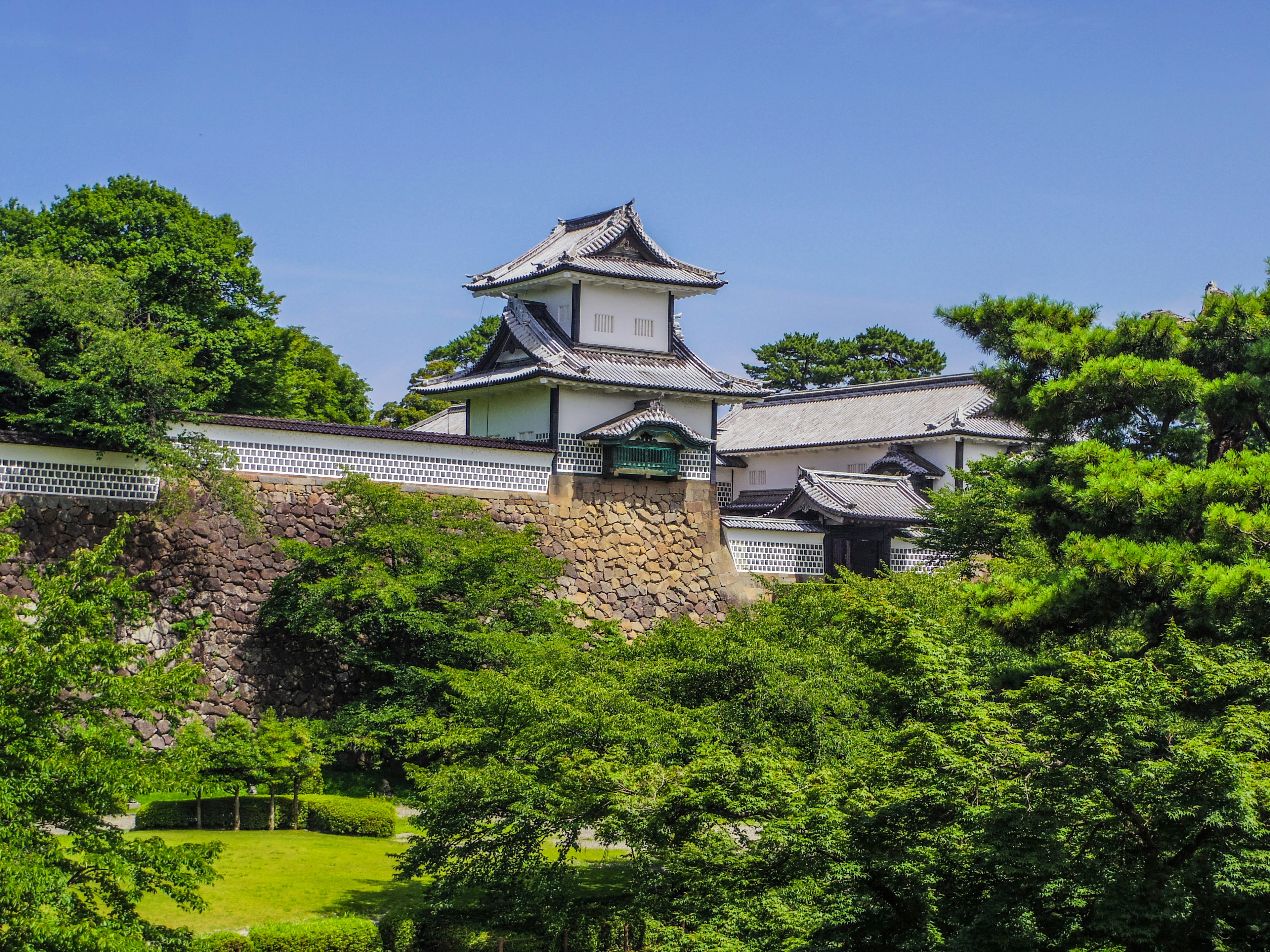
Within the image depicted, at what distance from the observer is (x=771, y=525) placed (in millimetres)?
28281

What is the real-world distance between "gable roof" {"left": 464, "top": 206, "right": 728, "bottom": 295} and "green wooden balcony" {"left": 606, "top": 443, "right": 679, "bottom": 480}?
364cm

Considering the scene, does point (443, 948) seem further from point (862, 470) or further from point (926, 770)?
point (862, 470)

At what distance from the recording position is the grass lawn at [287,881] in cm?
1439

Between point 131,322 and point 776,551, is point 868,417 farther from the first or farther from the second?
point 131,322

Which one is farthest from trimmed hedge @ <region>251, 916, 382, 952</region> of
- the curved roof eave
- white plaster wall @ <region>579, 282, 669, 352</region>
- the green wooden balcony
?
the curved roof eave

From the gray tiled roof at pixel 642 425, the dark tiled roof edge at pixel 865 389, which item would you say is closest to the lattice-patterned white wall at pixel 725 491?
the dark tiled roof edge at pixel 865 389

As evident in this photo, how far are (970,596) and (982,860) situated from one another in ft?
12.3

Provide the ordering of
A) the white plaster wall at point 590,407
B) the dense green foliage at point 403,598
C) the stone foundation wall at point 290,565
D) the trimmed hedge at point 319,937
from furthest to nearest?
1. the white plaster wall at point 590,407
2. the stone foundation wall at point 290,565
3. the dense green foliage at point 403,598
4. the trimmed hedge at point 319,937

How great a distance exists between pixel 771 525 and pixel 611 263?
663cm

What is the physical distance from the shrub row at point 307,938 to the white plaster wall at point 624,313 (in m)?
15.4

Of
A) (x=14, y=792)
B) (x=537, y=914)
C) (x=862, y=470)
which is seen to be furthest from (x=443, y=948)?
(x=862, y=470)

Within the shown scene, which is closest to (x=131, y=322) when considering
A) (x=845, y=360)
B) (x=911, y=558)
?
(x=911, y=558)

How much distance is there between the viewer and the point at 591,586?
1017 inches

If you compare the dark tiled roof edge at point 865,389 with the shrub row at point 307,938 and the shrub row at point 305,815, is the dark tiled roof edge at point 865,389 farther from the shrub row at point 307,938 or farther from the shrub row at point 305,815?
the shrub row at point 307,938
